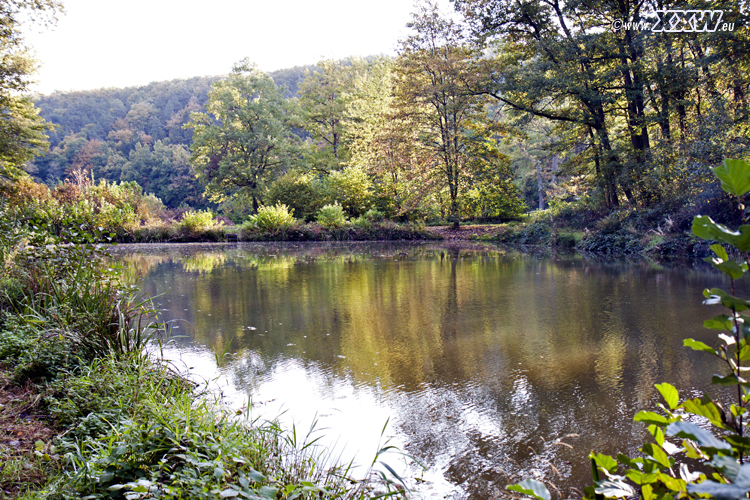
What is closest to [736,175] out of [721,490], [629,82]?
[721,490]

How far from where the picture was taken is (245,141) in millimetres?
31172

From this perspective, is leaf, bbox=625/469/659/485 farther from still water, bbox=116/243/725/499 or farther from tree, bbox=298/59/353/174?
tree, bbox=298/59/353/174

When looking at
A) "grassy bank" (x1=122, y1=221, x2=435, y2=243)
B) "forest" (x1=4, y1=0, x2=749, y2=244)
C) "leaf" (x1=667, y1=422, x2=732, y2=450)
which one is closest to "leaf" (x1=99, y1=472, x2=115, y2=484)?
"leaf" (x1=667, y1=422, x2=732, y2=450)

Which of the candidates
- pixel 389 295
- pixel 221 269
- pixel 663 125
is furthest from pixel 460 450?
pixel 663 125

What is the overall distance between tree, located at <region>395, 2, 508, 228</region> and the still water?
1186 cm

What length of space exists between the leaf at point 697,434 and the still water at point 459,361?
1.61 m

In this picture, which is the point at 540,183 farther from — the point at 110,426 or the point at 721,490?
the point at 721,490

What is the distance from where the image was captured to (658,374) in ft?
11.5

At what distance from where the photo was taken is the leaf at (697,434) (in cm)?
73

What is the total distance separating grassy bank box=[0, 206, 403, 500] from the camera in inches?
71.0

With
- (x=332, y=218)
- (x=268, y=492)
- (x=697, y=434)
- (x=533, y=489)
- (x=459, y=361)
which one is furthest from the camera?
(x=332, y=218)

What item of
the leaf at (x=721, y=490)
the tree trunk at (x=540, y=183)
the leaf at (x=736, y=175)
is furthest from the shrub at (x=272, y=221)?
the tree trunk at (x=540, y=183)

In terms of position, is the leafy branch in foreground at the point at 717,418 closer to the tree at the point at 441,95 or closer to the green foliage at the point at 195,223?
the tree at the point at 441,95

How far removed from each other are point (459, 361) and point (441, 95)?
55.1 feet
